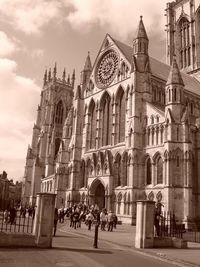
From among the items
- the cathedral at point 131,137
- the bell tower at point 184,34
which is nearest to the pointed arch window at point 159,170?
the cathedral at point 131,137

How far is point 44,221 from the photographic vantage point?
44.5 ft

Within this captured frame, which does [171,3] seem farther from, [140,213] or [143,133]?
[140,213]

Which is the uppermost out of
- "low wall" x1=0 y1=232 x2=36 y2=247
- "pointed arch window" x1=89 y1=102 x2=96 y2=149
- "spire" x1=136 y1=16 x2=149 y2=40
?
"spire" x1=136 y1=16 x2=149 y2=40

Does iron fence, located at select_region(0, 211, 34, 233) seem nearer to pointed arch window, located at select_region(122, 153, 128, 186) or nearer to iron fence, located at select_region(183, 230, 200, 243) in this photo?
iron fence, located at select_region(183, 230, 200, 243)

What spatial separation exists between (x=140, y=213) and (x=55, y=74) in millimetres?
70661

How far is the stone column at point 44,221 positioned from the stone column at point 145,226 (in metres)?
4.42

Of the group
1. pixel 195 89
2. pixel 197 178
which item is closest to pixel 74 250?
pixel 197 178

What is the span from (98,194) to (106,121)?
1005 cm

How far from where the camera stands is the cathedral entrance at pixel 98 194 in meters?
40.6

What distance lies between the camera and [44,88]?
83875 millimetres

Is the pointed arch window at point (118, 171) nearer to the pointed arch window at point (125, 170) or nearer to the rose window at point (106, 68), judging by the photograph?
the pointed arch window at point (125, 170)

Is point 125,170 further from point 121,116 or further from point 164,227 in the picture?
point 164,227

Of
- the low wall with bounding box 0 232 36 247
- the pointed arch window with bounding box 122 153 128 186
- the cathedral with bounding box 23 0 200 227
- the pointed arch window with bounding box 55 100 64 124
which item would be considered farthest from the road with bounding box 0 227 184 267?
the pointed arch window with bounding box 55 100 64 124

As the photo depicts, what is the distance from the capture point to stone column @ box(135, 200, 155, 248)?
49.2ft
